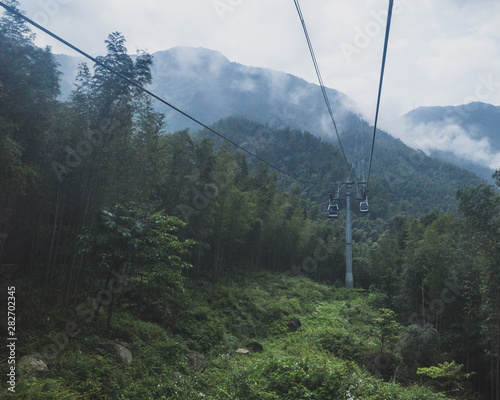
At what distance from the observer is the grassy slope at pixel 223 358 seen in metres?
6.29

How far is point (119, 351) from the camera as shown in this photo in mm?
8102

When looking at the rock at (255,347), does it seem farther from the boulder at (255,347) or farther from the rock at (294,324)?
the rock at (294,324)

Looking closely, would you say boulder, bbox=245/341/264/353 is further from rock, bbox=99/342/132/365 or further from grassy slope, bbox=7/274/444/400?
rock, bbox=99/342/132/365

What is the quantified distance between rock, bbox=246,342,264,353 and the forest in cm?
4

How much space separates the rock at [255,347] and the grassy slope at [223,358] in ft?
1.28

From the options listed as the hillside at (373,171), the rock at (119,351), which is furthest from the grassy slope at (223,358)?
the hillside at (373,171)

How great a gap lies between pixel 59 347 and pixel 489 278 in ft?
42.1

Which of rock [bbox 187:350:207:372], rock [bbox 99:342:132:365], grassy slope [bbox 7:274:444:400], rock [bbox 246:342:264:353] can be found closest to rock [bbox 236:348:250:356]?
grassy slope [bbox 7:274:444:400]

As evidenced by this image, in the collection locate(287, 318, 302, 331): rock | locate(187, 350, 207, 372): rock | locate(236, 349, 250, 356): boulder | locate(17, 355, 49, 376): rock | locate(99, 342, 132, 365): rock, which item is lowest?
locate(287, 318, 302, 331): rock

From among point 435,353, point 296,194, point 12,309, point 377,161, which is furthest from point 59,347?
point 377,161

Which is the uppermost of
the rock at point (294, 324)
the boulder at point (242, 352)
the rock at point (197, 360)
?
the rock at point (197, 360)

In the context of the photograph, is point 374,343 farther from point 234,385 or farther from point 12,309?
point 12,309

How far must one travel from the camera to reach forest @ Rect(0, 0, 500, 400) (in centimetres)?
728

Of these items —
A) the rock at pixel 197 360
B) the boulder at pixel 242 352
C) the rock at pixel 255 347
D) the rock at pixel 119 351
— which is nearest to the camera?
the rock at pixel 119 351
